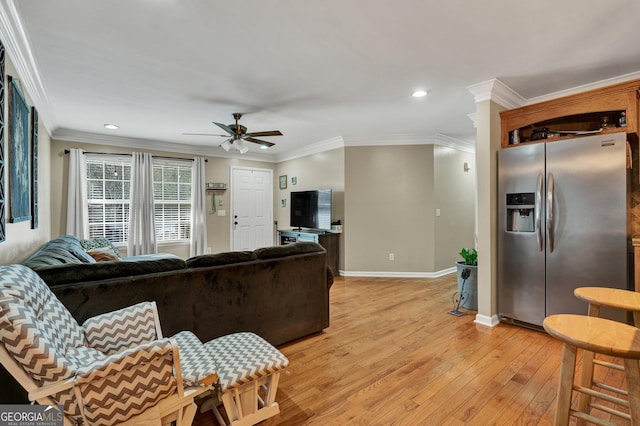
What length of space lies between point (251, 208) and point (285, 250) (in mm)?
4118

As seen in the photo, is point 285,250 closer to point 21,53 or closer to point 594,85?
point 21,53

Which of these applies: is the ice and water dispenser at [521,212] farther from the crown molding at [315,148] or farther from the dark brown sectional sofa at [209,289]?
the crown molding at [315,148]

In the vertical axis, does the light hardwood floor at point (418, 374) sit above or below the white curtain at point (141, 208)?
below

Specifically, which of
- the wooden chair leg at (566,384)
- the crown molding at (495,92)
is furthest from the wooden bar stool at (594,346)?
the crown molding at (495,92)

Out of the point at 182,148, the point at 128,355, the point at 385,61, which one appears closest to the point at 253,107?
the point at 385,61

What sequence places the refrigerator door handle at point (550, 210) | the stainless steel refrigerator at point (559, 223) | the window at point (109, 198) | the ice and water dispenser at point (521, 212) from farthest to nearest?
the window at point (109, 198) < the ice and water dispenser at point (521, 212) < the refrigerator door handle at point (550, 210) < the stainless steel refrigerator at point (559, 223)

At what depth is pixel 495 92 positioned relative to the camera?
2938 millimetres

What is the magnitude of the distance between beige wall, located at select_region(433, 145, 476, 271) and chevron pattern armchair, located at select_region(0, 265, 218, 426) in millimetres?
4574

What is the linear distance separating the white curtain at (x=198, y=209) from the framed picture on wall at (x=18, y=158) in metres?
3.17

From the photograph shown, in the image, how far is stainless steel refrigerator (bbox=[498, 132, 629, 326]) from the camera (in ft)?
7.85

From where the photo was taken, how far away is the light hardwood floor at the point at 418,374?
5.61 ft

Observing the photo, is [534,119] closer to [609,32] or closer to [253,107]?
[609,32]

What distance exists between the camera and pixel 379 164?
5.16 metres

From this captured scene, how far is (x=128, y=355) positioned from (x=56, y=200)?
15.7 feet
